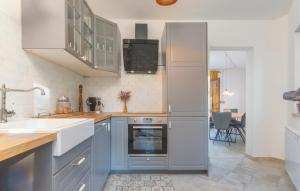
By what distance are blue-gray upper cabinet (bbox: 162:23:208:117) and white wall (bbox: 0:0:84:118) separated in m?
1.53

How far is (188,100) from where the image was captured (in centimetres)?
295

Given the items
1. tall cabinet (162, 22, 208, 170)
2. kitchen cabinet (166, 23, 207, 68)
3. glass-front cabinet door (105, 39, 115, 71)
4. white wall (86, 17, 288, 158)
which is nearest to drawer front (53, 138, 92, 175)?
tall cabinet (162, 22, 208, 170)

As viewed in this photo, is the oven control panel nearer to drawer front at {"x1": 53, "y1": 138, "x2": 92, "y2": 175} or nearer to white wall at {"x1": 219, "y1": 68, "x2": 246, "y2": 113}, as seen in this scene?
drawer front at {"x1": 53, "y1": 138, "x2": 92, "y2": 175}

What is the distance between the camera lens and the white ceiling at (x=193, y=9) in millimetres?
3045

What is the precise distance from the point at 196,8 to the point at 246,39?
1.14 meters

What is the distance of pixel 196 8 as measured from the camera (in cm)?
324

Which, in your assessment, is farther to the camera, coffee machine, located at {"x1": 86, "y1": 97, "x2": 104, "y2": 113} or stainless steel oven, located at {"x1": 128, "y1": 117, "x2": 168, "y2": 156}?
coffee machine, located at {"x1": 86, "y1": 97, "x2": 104, "y2": 113}

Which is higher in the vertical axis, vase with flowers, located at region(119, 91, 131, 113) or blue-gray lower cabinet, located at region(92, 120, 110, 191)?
vase with flowers, located at region(119, 91, 131, 113)

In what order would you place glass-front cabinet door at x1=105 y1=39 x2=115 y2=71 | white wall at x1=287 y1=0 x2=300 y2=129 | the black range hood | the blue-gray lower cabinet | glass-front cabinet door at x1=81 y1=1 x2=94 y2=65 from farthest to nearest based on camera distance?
the black range hood → glass-front cabinet door at x1=105 y1=39 x2=115 y2=71 → white wall at x1=287 y1=0 x2=300 y2=129 → glass-front cabinet door at x1=81 y1=1 x2=94 y2=65 → the blue-gray lower cabinet

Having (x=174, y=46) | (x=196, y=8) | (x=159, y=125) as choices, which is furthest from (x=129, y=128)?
(x=196, y=8)

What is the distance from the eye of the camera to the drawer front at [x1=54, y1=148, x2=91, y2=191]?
115 centimetres

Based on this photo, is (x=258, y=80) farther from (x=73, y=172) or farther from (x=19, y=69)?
(x=19, y=69)

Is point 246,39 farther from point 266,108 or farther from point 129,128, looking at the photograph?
point 129,128

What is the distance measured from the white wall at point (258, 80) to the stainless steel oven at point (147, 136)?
666 millimetres
